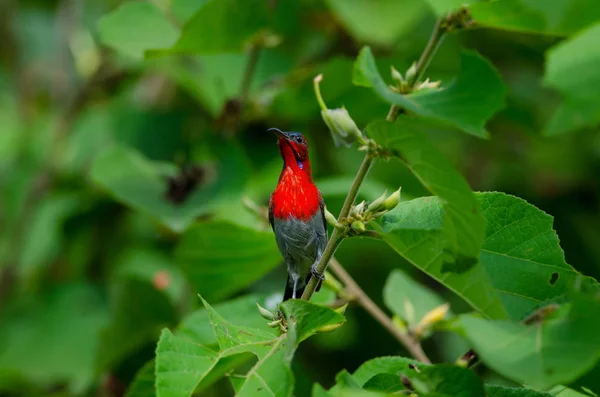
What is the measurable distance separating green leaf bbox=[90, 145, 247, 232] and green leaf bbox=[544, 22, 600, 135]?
1.47 meters

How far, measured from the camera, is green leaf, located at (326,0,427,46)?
12.5 ft

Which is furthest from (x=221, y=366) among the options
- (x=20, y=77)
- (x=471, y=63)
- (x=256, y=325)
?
(x=20, y=77)

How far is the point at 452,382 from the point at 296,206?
95 cm

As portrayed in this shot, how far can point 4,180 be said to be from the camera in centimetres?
507

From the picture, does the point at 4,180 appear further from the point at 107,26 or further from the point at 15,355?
the point at 107,26

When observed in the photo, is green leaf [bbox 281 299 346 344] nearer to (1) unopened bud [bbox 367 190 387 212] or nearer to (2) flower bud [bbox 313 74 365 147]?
(1) unopened bud [bbox 367 190 387 212]

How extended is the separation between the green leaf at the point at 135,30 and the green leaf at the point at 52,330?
157 cm

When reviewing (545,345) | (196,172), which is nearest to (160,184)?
(196,172)

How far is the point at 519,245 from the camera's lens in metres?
1.71

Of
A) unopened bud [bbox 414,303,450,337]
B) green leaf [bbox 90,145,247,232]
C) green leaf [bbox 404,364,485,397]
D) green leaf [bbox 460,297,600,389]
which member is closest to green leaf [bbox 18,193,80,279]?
green leaf [bbox 90,145,247,232]

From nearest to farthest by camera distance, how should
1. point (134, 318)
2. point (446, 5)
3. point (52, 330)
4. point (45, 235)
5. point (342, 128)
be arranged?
point (342, 128), point (446, 5), point (134, 318), point (52, 330), point (45, 235)

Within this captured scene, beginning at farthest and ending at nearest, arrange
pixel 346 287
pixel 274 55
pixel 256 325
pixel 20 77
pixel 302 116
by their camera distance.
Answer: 1. pixel 20 77
2. pixel 274 55
3. pixel 302 116
4. pixel 346 287
5. pixel 256 325

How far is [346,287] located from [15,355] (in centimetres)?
234

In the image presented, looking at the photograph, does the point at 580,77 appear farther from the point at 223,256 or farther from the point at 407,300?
the point at 223,256
